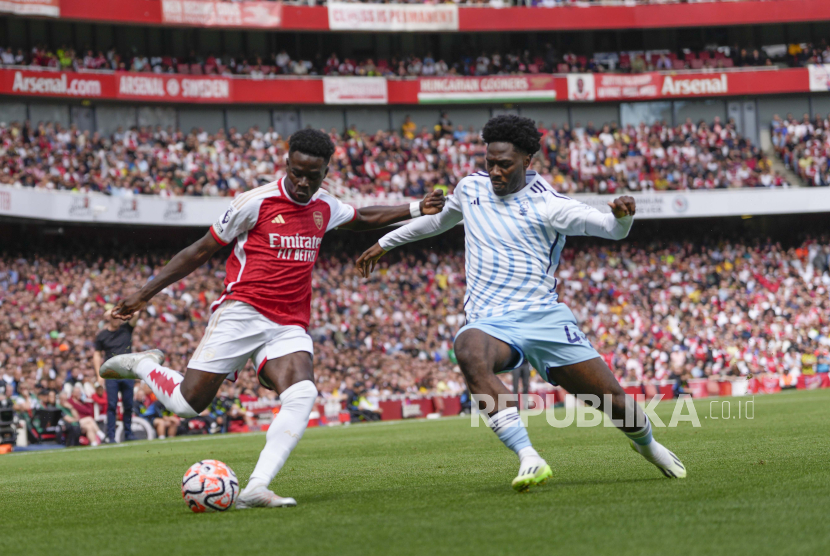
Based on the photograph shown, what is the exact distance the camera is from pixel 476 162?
34.5 meters

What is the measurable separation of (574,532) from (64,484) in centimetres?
586

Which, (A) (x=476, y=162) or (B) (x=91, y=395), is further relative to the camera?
(A) (x=476, y=162)

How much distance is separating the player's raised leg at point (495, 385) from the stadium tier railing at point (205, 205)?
22.4 m

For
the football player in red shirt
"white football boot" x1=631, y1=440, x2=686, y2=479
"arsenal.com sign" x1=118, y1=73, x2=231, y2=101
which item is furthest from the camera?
"arsenal.com sign" x1=118, y1=73, x2=231, y2=101

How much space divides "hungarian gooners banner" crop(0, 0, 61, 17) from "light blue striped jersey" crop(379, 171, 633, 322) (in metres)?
26.8

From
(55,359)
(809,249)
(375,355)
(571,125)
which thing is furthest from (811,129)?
(55,359)

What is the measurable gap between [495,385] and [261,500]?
5.30 ft

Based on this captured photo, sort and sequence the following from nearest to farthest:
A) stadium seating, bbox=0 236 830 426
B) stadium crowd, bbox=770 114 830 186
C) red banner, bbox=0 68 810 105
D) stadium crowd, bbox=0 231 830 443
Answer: stadium crowd, bbox=0 231 830 443
stadium seating, bbox=0 236 830 426
red banner, bbox=0 68 810 105
stadium crowd, bbox=770 114 830 186

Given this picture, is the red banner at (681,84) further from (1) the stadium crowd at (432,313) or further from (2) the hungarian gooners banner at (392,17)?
(1) the stadium crowd at (432,313)

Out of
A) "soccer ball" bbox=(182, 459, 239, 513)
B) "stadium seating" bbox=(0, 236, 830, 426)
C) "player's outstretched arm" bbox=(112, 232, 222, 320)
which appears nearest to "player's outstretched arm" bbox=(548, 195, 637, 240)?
"player's outstretched arm" bbox=(112, 232, 222, 320)

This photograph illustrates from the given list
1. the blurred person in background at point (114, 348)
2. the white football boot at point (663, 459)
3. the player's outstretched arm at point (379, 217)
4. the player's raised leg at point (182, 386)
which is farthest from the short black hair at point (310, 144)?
the blurred person in background at point (114, 348)

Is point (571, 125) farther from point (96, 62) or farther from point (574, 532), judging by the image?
point (574, 532)

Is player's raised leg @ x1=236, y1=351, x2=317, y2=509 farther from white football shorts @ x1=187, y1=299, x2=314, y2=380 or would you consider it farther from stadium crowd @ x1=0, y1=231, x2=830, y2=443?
stadium crowd @ x1=0, y1=231, x2=830, y2=443

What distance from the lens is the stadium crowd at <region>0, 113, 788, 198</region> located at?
29.0 metres
